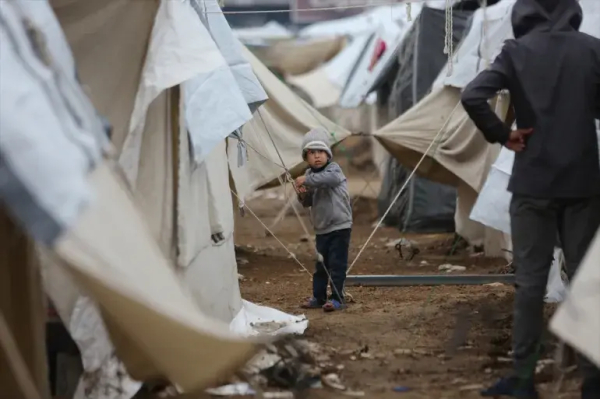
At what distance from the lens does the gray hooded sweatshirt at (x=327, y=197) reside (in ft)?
20.0

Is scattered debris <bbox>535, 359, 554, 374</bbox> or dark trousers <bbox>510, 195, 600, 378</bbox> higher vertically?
dark trousers <bbox>510, 195, 600, 378</bbox>

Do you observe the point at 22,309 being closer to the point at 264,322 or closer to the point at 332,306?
the point at 264,322

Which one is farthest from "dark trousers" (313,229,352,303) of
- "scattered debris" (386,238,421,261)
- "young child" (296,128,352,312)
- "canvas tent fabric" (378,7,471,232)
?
"canvas tent fabric" (378,7,471,232)

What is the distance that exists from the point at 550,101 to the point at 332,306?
2489 mm

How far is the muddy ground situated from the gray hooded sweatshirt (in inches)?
21.1

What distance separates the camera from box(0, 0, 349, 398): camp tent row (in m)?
2.87

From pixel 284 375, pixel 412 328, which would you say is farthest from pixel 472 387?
pixel 412 328

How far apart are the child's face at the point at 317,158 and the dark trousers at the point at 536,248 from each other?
2408 millimetres

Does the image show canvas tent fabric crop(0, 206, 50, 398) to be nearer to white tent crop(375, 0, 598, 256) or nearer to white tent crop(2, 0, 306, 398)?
white tent crop(2, 0, 306, 398)

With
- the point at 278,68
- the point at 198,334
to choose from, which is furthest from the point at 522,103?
the point at 278,68

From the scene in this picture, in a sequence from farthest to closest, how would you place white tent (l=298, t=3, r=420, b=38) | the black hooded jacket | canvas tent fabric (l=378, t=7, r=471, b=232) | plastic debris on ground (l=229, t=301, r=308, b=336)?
white tent (l=298, t=3, r=420, b=38)
canvas tent fabric (l=378, t=7, r=471, b=232)
plastic debris on ground (l=229, t=301, r=308, b=336)
the black hooded jacket

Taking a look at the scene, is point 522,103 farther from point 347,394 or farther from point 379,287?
point 379,287

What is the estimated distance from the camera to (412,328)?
518 cm

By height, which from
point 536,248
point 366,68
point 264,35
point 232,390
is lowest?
point 264,35
